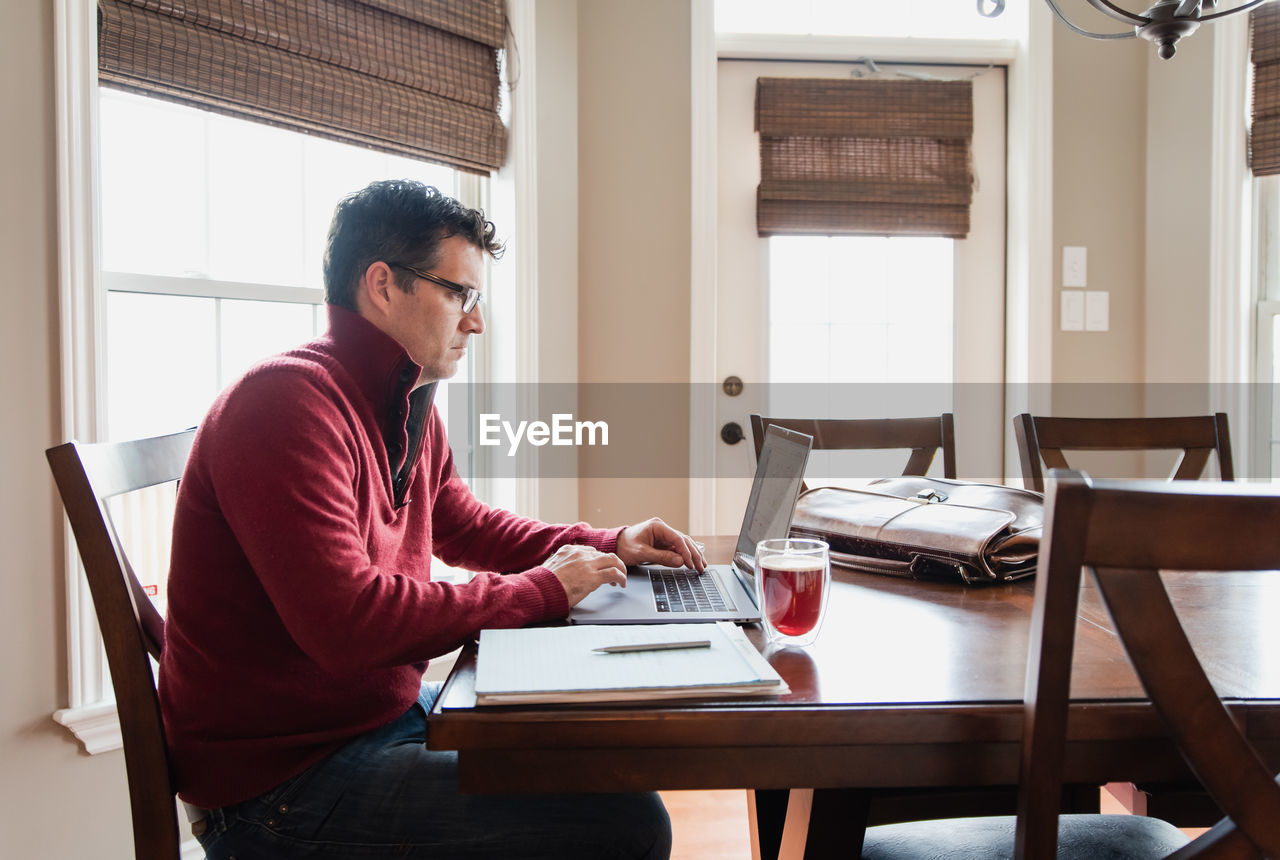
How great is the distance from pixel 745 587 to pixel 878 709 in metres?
0.47

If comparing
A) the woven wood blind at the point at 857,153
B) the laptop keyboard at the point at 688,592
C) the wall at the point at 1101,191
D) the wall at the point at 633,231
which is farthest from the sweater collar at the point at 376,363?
the wall at the point at 1101,191

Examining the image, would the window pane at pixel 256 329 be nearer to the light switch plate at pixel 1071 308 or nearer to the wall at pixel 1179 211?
the light switch plate at pixel 1071 308

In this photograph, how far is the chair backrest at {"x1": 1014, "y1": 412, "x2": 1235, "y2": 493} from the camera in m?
1.92

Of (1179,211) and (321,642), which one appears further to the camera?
(1179,211)

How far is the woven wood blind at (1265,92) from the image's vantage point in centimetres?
266

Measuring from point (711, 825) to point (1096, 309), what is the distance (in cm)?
206

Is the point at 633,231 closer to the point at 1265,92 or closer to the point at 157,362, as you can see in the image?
the point at 157,362

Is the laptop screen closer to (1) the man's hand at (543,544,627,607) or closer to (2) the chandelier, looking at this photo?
(1) the man's hand at (543,544,627,607)

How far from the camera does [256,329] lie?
201 cm

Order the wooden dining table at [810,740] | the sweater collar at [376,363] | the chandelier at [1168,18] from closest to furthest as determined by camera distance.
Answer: the wooden dining table at [810,740], the sweater collar at [376,363], the chandelier at [1168,18]

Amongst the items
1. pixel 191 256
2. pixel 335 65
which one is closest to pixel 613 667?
pixel 191 256

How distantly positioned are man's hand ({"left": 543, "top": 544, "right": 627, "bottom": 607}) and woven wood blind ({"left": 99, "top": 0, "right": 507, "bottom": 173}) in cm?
135

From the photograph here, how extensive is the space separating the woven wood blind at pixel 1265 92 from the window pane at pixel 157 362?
3040mm

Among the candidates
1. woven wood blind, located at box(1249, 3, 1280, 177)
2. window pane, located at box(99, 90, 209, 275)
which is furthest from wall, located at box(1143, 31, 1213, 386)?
window pane, located at box(99, 90, 209, 275)
